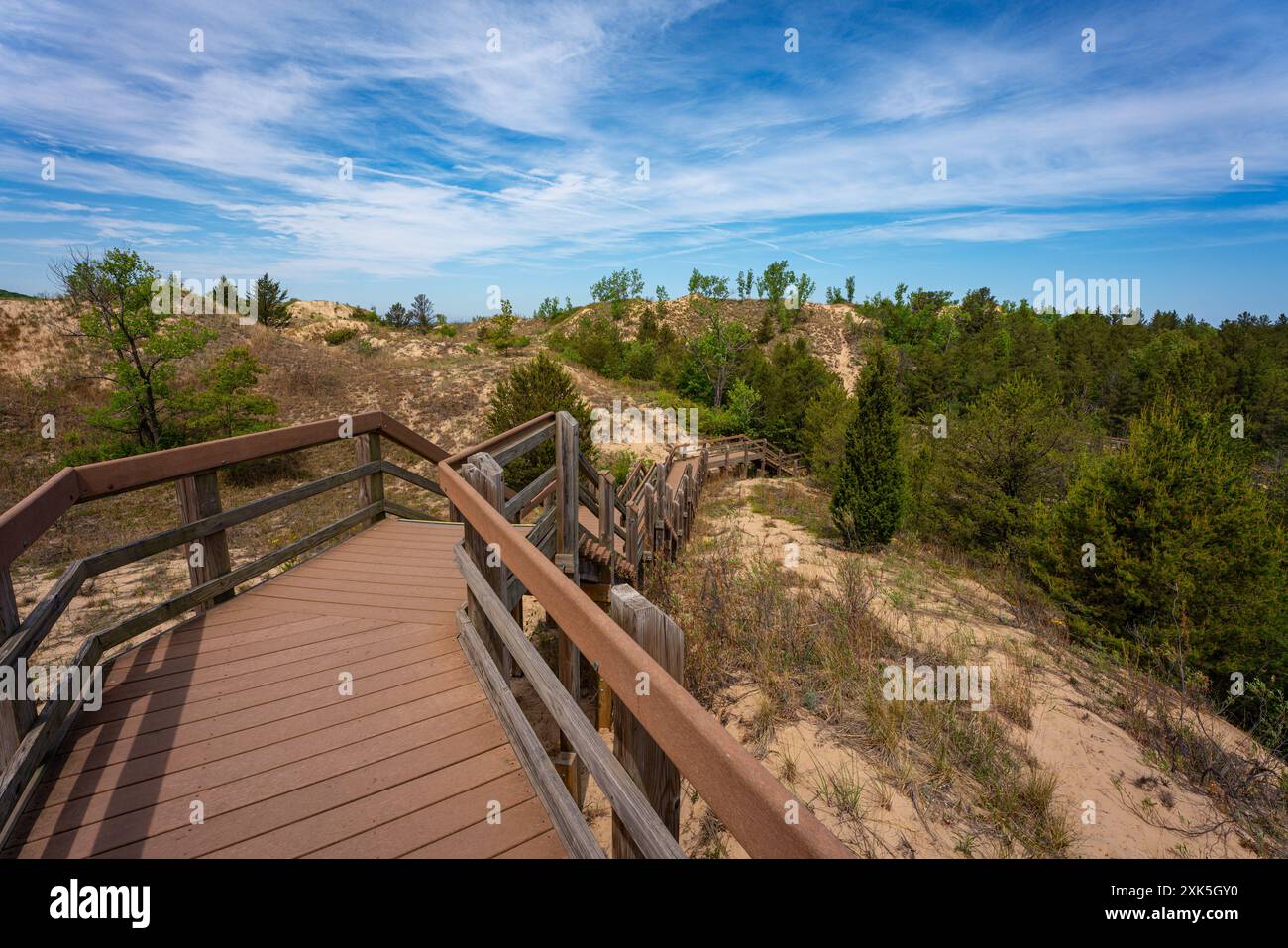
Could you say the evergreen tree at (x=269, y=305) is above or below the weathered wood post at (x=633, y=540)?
above

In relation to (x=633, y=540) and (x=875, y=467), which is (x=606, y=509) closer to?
(x=633, y=540)

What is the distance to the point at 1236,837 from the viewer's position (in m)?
3.81

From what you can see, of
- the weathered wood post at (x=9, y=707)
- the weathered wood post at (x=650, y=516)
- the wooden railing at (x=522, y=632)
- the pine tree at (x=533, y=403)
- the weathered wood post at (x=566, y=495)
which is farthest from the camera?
the pine tree at (x=533, y=403)

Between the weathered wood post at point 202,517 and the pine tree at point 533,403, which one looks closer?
the weathered wood post at point 202,517

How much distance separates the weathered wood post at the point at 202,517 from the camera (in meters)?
3.64

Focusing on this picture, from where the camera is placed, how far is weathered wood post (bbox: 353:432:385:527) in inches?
220

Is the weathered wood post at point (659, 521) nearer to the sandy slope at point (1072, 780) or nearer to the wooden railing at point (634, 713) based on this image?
the sandy slope at point (1072, 780)

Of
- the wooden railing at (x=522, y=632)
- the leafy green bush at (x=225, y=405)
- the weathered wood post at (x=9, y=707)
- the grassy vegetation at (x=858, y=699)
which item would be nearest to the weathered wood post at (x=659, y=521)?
the grassy vegetation at (x=858, y=699)

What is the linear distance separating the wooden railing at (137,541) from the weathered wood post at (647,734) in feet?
7.16

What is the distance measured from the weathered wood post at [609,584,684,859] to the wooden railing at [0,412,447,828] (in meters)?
2.18

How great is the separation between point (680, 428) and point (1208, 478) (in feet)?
62.9
